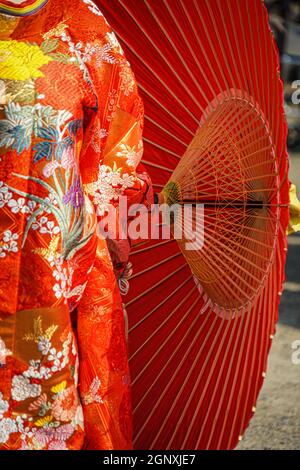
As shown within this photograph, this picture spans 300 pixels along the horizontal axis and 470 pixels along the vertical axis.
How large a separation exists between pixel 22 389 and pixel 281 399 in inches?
72.9

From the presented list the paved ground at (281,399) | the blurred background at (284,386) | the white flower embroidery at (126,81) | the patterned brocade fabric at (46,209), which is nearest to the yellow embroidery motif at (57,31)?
the patterned brocade fabric at (46,209)

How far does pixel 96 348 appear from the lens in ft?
3.63

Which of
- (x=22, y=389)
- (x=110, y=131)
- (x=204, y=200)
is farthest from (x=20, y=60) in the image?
(x=204, y=200)

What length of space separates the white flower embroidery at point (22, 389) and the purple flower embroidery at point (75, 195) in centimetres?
22

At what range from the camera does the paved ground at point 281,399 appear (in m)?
2.43

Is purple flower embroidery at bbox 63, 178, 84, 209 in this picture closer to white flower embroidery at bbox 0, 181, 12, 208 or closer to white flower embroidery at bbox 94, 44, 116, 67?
white flower embroidery at bbox 0, 181, 12, 208

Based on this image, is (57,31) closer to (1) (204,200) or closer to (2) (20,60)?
(2) (20,60)

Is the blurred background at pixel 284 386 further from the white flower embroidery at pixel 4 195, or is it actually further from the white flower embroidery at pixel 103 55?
the white flower embroidery at pixel 4 195

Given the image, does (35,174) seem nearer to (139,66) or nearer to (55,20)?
(55,20)

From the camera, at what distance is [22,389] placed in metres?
0.98

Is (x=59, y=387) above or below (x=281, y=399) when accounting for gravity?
above

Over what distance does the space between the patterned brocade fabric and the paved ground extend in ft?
4.88
